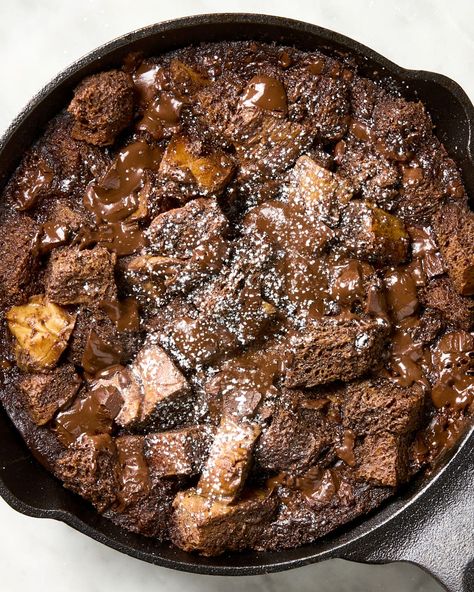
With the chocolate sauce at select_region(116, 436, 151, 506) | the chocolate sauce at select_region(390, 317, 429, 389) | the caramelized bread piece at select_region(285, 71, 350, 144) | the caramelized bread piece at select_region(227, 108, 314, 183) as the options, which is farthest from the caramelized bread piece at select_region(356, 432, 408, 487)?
the caramelized bread piece at select_region(285, 71, 350, 144)

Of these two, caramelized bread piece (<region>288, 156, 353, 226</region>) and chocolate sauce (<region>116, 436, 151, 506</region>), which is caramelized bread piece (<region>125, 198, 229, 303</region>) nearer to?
caramelized bread piece (<region>288, 156, 353, 226</region>)

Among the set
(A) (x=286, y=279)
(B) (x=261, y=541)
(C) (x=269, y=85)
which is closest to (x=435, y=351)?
(A) (x=286, y=279)

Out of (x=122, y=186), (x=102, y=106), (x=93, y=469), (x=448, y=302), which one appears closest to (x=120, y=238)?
(x=122, y=186)

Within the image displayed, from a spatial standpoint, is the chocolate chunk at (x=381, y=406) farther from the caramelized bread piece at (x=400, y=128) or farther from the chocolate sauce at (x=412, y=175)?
the caramelized bread piece at (x=400, y=128)

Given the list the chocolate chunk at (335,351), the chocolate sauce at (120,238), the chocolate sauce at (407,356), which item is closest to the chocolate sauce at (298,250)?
the chocolate chunk at (335,351)

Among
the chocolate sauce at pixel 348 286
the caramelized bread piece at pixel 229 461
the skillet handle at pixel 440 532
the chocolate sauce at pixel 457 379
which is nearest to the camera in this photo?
the skillet handle at pixel 440 532

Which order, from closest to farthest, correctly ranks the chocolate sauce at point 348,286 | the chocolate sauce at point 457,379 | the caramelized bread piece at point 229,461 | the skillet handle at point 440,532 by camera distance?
the skillet handle at point 440,532
the caramelized bread piece at point 229,461
the chocolate sauce at point 348,286
the chocolate sauce at point 457,379
